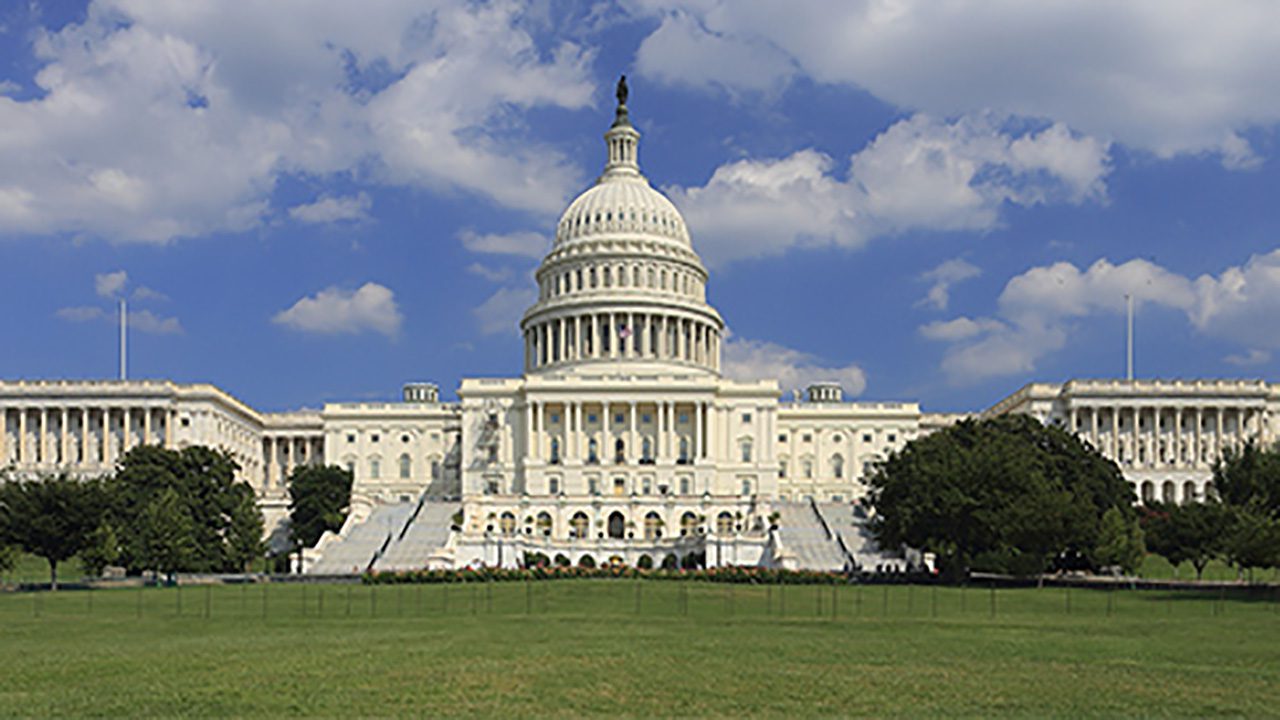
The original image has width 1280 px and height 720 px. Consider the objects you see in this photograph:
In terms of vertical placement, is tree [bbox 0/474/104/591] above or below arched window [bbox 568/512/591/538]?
above

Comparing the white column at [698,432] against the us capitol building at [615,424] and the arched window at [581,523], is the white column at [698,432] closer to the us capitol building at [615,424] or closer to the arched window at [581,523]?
the us capitol building at [615,424]

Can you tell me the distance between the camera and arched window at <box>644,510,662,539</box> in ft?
374

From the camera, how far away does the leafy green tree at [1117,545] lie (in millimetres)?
75375

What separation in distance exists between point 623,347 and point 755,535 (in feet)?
167

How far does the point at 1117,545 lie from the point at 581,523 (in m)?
51.9

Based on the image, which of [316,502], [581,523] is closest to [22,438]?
[316,502]

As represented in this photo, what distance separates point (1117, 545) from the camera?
247ft

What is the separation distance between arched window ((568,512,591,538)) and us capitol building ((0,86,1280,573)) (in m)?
0.16

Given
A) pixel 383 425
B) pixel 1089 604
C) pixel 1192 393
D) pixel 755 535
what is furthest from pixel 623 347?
pixel 1089 604

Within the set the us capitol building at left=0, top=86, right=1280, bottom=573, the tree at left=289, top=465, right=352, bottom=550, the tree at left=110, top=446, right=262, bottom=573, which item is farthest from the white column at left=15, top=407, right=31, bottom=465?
the tree at left=110, top=446, right=262, bottom=573

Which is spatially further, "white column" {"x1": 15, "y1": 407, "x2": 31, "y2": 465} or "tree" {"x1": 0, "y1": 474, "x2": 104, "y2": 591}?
"white column" {"x1": 15, "y1": 407, "x2": 31, "y2": 465}

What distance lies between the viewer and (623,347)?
146 m

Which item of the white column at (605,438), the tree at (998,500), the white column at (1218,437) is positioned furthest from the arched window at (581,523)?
the white column at (1218,437)

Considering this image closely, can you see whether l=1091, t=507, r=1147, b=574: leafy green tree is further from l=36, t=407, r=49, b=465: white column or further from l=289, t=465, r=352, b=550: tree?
l=36, t=407, r=49, b=465: white column
